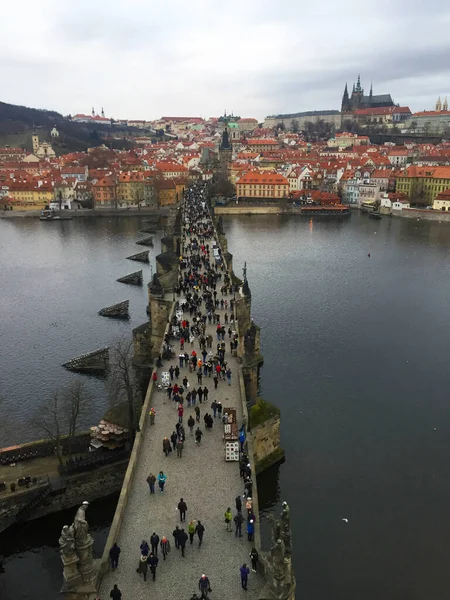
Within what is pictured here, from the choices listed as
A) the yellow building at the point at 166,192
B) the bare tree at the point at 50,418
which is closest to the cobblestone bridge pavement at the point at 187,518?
the bare tree at the point at 50,418

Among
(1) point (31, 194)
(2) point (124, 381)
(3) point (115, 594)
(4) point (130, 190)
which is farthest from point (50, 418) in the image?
(1) point (31, 194)

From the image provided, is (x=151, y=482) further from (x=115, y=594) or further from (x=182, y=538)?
(x=115, y=594)

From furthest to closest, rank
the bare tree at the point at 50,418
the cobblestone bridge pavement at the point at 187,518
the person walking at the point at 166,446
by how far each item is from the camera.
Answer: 1. the bare tree at the point at 50,418
2. the person walking at the point at 166,446
3. the cobblestone bridge pavement at the point at 187,518

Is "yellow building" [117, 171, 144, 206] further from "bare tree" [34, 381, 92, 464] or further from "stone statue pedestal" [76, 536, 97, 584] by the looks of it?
"stone statue pedestal" [76, 536, 97, 584]

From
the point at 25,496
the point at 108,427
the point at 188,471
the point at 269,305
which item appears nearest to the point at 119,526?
the point at 188,471

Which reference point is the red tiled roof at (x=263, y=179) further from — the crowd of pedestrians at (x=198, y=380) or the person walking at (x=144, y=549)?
the person walking at (x=144, y=549)

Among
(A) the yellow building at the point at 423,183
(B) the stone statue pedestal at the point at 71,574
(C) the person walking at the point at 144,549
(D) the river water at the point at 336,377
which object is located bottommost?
(D) the river water at the point at 336,377

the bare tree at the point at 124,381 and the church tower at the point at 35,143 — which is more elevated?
the church tower at the point at 35,143
